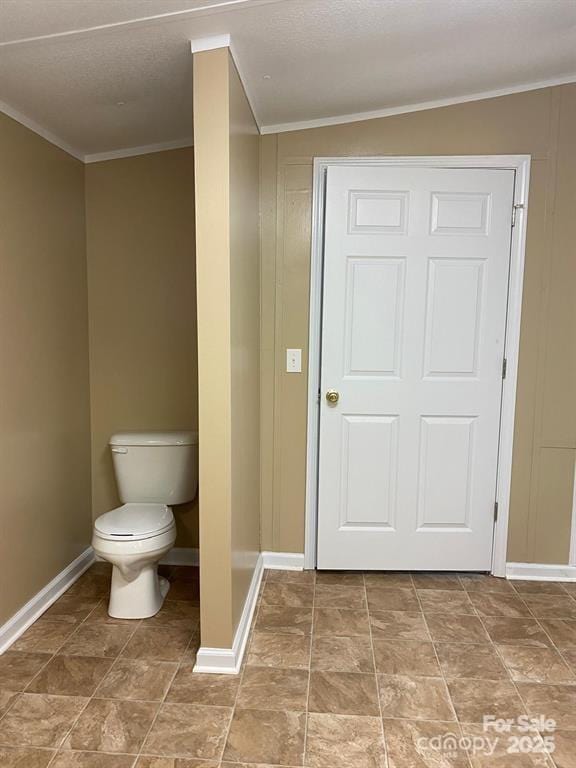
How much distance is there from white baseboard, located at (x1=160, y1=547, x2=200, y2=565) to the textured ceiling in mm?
2113

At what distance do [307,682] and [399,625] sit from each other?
558 millimetres

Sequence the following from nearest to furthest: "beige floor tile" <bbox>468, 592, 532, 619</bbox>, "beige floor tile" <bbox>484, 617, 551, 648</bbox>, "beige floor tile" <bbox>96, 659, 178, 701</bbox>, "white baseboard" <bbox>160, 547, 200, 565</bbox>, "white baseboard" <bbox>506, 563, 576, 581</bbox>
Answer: "beige floor tile" <bbox>96, 659, 178, 701</bbox> < "beige floor tile" <bbox>484, 617, 551, 648</bbox> < "beige floor tile" <bbox>468, 592, 532, 619</bbox> < "white baseboard" <bbox>506, 563, 576, 581</bbox> < "white baseboard" <bbox>160, 547, 200, 565</bbox>

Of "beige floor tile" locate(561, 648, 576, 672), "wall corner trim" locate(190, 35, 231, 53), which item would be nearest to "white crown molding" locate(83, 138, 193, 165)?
"wall corner trim" locate(190, 35, 231, 53)

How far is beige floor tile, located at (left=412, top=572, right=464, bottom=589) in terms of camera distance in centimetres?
260

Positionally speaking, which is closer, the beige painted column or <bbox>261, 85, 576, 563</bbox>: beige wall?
the beige painted column

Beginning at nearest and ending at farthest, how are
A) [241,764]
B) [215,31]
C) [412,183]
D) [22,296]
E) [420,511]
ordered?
[241,764]
[215,31]
[22,296]
[412,183]
[420,511]

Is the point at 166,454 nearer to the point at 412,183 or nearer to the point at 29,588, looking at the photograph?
the point at 29,588

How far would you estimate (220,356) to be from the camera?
1811 millimetres

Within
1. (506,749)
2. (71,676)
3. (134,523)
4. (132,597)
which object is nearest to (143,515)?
(134,523)

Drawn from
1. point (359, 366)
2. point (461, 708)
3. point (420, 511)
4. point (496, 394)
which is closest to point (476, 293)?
point (496, 394)

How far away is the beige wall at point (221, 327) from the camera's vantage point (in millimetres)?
1733

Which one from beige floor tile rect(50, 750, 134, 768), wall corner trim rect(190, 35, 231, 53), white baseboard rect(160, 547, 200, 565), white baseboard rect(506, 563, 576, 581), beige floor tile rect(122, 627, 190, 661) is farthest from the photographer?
white baseboard rect(160, 547, 200, 565)

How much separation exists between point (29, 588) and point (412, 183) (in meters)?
2.53

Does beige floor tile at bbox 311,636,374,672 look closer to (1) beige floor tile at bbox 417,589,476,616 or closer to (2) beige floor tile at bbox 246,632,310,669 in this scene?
(2) beige floor tile at bbox 246,632,310,669
